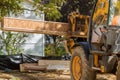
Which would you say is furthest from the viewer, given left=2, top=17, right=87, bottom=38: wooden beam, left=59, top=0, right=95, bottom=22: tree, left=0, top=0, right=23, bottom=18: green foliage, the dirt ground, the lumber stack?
left=59, top=0, right=95, bottom=22: tree

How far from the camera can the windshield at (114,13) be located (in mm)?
8000

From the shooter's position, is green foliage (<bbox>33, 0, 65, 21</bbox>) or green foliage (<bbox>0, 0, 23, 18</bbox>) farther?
green foliage (<bbox>33, 0, 65, 21</bbox>)

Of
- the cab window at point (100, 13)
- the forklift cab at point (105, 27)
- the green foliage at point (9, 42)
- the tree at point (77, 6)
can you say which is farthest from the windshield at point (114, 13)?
the tree at point (77, 6)

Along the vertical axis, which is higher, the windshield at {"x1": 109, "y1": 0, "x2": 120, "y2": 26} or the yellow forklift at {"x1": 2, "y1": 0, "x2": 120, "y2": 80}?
the windshield at {"x1": 109, "y1": 0, "x2": 120, "y2": 26}

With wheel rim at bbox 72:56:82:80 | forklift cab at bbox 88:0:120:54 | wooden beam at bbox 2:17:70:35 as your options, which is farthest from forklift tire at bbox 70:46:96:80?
wooden beam at bbox 2:17:70:35

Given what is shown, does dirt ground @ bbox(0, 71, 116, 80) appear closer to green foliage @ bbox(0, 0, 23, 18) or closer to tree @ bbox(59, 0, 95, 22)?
green foliage @ bbox(0, 0, 23, 18)

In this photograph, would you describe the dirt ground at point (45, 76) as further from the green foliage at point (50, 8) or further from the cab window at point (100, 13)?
the cab window at point (100, 13)

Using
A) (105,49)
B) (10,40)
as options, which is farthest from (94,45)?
(10,40)

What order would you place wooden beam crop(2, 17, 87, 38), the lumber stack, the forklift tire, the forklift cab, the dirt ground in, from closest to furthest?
the forklift cab
the forklift tire
wooden beam crop(2, 17, 87, 38)
the dirt ground
the lumber stack

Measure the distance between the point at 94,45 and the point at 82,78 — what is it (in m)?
0.95

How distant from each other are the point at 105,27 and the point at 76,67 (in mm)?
1967

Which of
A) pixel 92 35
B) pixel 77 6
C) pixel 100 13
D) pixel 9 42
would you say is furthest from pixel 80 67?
pixel 77 6

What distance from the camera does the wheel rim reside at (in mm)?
9608

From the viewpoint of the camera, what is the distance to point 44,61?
1371 cm
